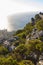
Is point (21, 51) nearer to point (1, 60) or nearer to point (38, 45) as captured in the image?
point (38, 45)

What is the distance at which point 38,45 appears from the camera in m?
71.9

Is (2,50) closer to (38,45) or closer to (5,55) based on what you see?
(5,55)

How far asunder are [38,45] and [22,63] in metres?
→ 11.1

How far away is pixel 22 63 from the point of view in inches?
2467

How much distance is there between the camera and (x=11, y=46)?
78.7 metres

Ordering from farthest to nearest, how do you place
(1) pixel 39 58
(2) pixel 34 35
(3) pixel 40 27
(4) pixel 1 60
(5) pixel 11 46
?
(3) pixel 40 27, (2) pixel 34 35, (5) pixel 11 46, (1) pixel 39 58, (4) pixel 1 60

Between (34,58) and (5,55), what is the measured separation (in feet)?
31.7

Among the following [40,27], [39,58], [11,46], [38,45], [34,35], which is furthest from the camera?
[40,27]

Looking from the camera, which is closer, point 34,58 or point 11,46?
point 34,58

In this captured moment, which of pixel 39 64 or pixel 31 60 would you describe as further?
pixel 31 60

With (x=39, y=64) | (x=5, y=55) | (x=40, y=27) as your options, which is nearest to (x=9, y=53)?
(x=5, y=55)

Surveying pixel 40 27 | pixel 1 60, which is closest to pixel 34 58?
pixel 1 60

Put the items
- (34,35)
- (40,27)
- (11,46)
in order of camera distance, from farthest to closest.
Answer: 1. (40,27)
2. (34,35)
3. (11,46)

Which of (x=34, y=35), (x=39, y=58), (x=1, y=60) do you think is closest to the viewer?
(x=1, y=60)
